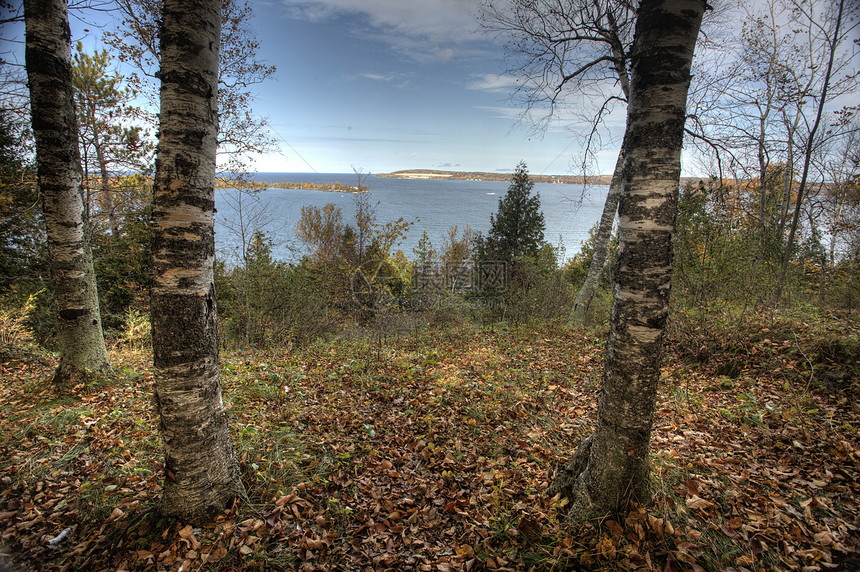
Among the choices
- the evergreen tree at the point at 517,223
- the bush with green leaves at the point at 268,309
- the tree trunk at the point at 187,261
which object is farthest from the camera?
the evergreen tree at the point at 517,223

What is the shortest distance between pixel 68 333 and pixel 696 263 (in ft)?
36.8

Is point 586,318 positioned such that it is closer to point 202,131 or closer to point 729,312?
point 729,312

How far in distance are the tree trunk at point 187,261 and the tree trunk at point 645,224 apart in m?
2.98

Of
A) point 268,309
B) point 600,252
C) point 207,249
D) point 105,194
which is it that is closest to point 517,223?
point 600,252

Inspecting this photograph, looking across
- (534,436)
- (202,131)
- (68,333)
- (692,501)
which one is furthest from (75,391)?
(692,501)

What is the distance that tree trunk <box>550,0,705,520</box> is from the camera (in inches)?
87.4

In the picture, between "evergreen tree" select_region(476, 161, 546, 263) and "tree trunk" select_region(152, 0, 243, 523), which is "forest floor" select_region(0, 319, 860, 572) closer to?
"tree trunk" select_region(152, 0, 243, 523)

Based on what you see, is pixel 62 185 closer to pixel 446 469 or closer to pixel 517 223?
pixel 446 469

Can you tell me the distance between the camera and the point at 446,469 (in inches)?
141

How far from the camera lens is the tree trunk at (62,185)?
153 inches

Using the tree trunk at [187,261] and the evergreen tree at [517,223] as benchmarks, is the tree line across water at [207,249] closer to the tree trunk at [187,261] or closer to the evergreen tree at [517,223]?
the tree trunk at [187,261]

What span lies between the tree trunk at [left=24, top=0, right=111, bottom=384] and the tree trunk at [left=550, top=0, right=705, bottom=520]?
20.5 feet

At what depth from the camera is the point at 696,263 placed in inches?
286

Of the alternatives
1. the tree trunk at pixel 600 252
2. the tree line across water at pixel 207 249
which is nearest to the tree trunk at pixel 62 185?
the tree line across water at pixel 207 249
